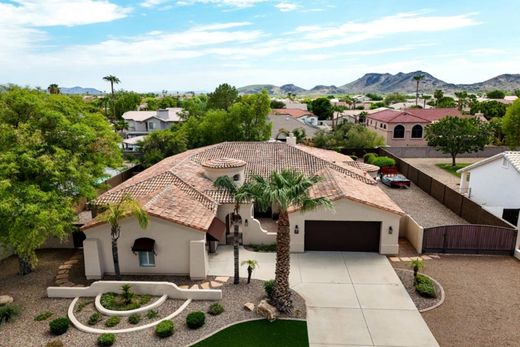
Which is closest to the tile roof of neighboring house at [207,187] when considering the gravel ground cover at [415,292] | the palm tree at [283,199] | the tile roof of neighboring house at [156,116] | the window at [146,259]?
the window at [146,259]

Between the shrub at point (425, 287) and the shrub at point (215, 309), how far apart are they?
9.75 metres

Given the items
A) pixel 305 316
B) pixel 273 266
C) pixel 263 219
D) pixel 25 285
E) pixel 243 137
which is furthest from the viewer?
pixel 243 137

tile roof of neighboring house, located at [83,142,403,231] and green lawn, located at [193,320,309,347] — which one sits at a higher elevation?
tile roof of neighboring house, located at [83,142,403,231]

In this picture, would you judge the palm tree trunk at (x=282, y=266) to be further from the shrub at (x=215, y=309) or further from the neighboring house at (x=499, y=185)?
the neighboring house at (x=499, y=185)

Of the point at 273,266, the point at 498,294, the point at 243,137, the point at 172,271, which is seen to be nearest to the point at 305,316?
the point at 273,266

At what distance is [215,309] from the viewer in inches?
653

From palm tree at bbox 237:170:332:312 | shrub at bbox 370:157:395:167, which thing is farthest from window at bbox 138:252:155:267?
shrub at bbox 370:157:395:167

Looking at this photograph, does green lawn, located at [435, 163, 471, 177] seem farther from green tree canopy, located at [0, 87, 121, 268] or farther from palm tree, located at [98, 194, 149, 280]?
green tree canopy, located at [0, 87, 121, 268]

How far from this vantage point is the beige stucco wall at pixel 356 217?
881 inches

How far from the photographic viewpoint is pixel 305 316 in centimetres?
1644

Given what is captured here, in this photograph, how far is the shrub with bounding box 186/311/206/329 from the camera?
15578mm

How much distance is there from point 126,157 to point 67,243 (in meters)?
26.1

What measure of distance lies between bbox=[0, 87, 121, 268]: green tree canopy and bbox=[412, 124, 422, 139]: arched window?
5270cm

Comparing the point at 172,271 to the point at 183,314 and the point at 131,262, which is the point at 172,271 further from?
the point at 183,314
